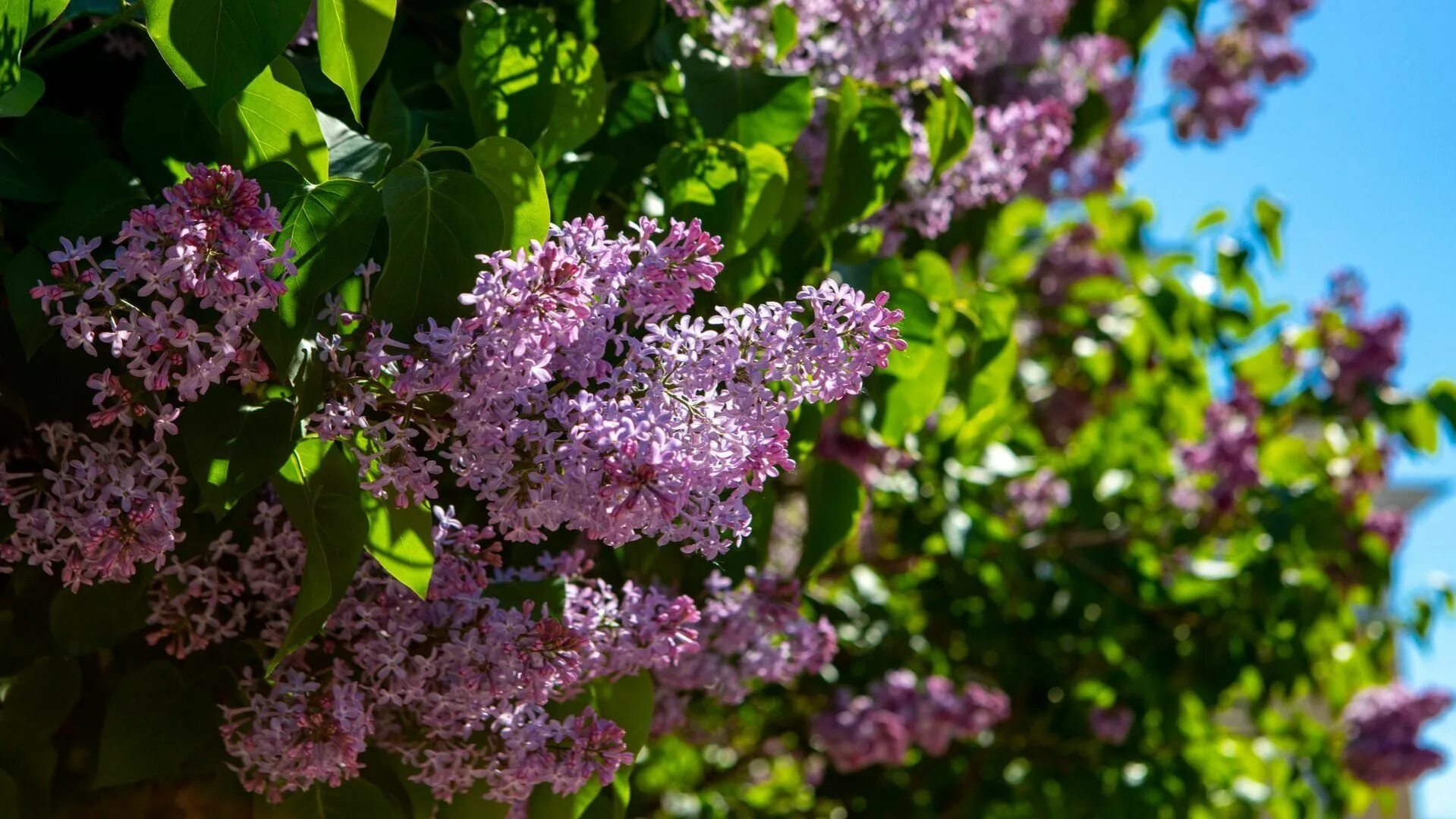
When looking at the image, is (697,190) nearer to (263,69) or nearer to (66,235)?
(263,69)

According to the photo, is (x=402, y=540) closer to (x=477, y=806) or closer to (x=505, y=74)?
(x=477, y=806)

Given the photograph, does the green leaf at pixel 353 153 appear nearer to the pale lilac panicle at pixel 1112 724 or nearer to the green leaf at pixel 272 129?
the green leaf at pixel 272 129

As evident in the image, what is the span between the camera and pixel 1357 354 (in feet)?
11.6

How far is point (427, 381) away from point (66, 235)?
0.36m

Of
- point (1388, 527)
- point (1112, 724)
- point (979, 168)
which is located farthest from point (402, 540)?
point (1388, 527)

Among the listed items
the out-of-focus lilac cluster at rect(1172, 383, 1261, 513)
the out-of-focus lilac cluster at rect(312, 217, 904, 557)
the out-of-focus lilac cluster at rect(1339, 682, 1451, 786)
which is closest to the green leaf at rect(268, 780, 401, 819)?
the out-of-focus lilac cluster at rect(312, 217, 904, 557)

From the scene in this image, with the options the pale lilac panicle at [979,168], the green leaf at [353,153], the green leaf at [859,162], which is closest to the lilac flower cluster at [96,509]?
Answer: the green leaf at [353,153]

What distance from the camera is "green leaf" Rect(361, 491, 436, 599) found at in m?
1.16

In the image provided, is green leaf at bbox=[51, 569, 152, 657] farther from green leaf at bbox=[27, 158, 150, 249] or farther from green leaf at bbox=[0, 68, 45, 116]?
green leaf at bbox=[0, 68, 45, 116]

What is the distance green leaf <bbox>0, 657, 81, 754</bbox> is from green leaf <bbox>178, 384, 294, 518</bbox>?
0.42 metres

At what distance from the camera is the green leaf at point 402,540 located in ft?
3.80

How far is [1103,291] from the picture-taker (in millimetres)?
3680

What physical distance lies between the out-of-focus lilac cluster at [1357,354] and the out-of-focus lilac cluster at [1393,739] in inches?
35.8

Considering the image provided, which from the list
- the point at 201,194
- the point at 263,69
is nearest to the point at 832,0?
the point at 263,69
